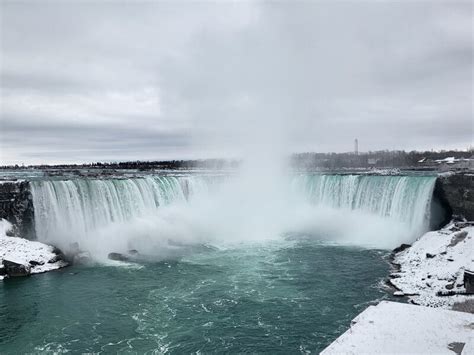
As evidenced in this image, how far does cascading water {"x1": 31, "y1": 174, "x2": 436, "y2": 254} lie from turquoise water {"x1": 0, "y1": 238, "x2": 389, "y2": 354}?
4.70 m

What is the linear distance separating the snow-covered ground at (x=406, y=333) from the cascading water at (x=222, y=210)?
14.9m

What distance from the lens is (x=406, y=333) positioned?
8.90 metres

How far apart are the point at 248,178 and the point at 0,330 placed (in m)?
27.2

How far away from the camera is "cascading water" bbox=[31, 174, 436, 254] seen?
23781 mm

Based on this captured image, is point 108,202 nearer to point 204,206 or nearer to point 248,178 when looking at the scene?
point 204,206

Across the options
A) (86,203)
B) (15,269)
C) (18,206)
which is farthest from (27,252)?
(86,203)

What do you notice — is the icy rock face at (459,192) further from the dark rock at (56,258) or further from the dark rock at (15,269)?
the dark rock at (15,269)

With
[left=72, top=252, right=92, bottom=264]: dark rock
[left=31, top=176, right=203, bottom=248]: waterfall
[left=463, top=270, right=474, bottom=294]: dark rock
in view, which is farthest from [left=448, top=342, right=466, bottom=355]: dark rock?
[left=31, top=176, right=203, bottom=248]: waterfall

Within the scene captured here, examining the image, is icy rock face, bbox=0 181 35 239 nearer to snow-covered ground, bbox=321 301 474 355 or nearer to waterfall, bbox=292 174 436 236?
snow-covered ground, bbox=321 301 474 355

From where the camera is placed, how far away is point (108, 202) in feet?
85.1

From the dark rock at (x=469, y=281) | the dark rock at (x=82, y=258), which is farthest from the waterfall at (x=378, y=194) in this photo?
the dark rock at (x=82, y=258)

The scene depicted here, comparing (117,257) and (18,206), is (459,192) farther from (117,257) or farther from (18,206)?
(18,206)

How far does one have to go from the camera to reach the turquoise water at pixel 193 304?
1173 centimetres

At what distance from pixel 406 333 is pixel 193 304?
8.09 m
